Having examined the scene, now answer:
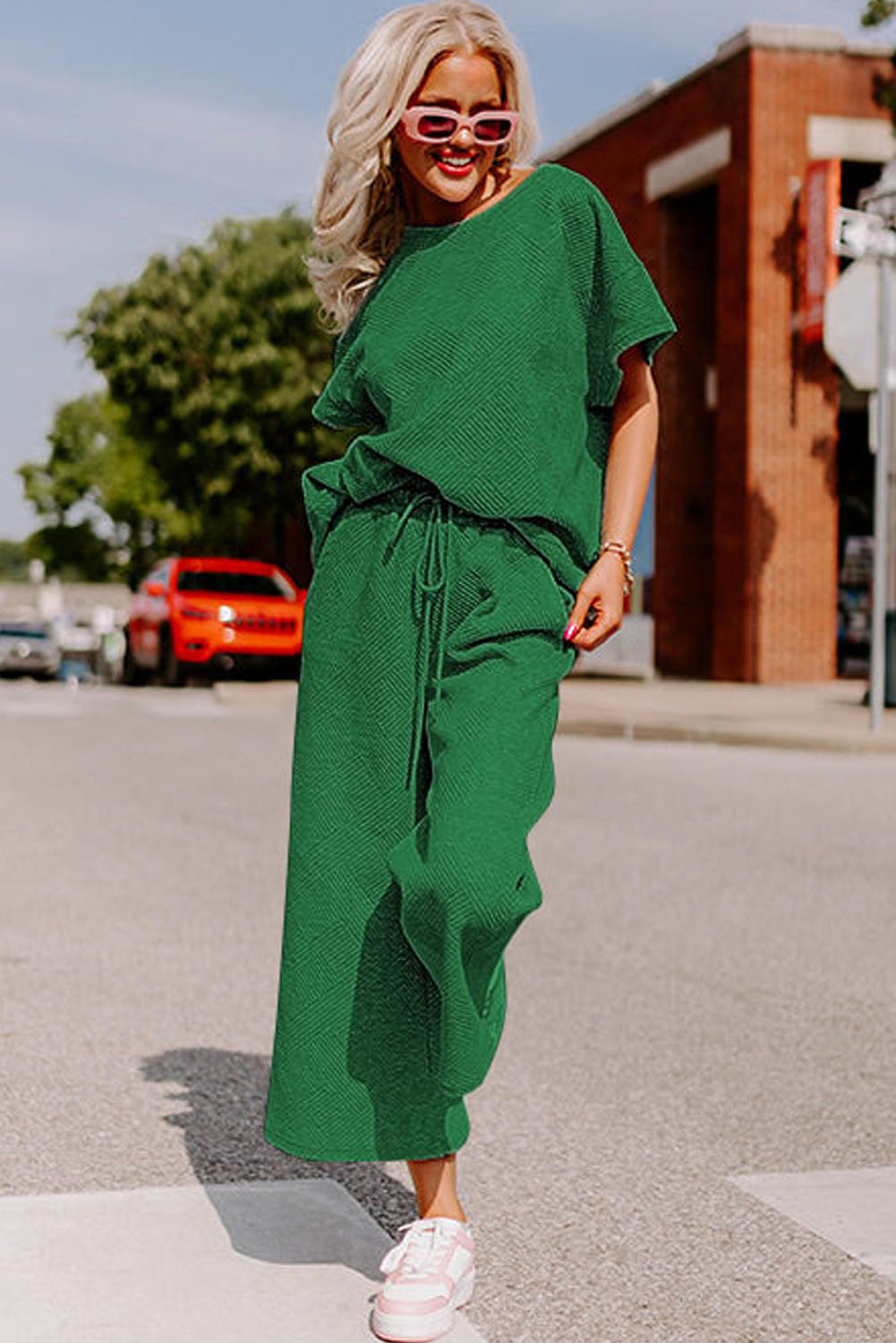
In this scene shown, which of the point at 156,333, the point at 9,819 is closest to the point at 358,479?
the point at 9,819

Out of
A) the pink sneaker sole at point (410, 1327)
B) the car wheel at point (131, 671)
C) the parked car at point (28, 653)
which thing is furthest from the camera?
the parked car at point (28, 653)

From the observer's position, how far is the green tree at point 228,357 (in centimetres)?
3338

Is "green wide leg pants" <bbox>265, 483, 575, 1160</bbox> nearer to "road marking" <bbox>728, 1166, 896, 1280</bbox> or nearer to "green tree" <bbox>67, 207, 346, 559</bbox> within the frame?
"road marking" <bbox>728, 1166, 896, 1280</bbox>

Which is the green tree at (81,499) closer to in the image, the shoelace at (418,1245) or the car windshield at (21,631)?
the car windshield at (21,631)

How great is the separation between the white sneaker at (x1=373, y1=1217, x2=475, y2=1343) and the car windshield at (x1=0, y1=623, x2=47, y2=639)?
39.6 meters

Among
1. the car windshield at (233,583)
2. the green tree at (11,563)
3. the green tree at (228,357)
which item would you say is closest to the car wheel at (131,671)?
the car windshield at (233,583)

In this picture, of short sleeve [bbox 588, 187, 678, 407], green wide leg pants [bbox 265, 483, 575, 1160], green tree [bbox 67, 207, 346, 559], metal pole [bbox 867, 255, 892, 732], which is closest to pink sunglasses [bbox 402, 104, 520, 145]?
short sleeve [bbox 588, 187, 678, 407]

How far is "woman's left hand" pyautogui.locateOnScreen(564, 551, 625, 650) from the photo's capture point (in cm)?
293

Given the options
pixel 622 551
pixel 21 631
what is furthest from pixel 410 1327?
pixel 21 631

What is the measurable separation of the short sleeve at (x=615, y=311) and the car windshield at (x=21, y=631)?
1560 inches

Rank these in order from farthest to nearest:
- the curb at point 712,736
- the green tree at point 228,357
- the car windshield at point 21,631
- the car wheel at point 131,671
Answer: the car windshield at point 21,631, the green tree at point 228,357, the car wheel at point 131,671, the curb at point 712,736

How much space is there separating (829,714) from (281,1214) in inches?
580

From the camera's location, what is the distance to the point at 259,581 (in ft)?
87.3

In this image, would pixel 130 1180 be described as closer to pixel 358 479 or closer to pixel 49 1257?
pixel 49 1257
